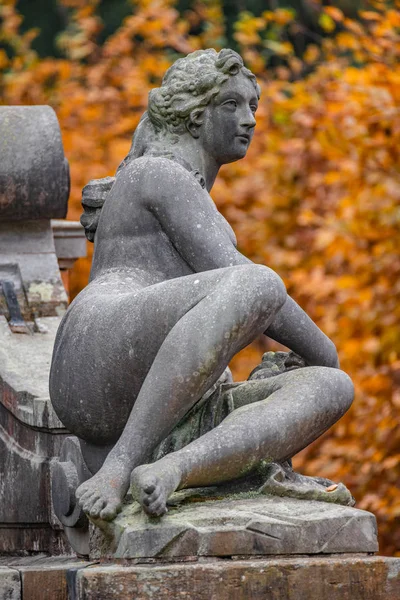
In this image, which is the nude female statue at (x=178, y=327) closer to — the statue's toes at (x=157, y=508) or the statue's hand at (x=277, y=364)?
the statue's toes at (x=157, y=508)

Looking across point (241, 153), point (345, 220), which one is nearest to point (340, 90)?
point (345, 220)

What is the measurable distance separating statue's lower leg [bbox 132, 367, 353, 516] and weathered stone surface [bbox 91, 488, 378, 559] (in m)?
0.10

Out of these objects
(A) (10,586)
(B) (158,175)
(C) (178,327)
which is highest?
(B) (158,175)

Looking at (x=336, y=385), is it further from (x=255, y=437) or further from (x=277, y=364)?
(x=277, y=364)

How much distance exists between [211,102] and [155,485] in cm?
177

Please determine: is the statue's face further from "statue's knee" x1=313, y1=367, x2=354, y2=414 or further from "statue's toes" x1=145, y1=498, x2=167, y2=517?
"statue's toes" x1=145, y1=498, x2=167, y2=517

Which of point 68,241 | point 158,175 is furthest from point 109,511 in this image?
point 68,241

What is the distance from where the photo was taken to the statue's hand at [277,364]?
586 cm

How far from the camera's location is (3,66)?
17.7 m

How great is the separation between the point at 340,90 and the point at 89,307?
25.7 ft

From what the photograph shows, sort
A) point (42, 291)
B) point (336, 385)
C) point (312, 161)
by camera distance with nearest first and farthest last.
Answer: point (336, 385) → point (42, 291) → point (312, 161)

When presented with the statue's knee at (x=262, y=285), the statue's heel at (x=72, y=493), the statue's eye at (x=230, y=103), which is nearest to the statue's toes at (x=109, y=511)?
the statue's heel at (x=72, y=493)

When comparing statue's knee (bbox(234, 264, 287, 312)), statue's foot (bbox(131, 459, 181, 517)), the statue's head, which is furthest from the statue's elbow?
statue's foot (bbox(131, 459, 181, 517))

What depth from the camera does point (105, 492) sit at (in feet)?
16.6
